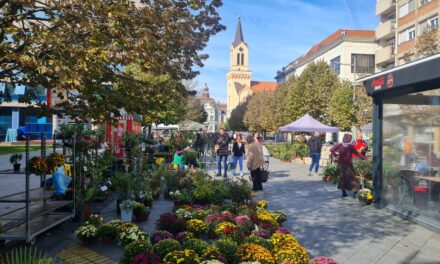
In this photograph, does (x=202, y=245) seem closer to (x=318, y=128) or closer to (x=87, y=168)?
(x=87, y=168)

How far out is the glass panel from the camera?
25.2 feet

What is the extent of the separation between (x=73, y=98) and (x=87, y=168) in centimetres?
266

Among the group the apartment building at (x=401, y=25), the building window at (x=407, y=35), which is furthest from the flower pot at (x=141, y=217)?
the building window at (x=407, y=35)

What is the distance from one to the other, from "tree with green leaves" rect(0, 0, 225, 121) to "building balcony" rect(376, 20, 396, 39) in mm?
38354

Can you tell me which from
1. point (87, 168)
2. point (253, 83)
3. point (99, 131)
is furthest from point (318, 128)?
point (253, 83)

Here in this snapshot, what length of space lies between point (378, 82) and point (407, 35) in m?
31.3

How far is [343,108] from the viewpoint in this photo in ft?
118

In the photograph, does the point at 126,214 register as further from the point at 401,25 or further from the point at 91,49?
the point at 401,25

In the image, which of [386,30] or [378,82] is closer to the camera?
[378,82]

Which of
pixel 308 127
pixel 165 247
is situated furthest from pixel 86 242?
pixel 308 127

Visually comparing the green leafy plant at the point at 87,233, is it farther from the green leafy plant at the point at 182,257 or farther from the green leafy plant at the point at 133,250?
the green leafy plant at the point at 182,257

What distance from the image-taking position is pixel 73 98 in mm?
6660

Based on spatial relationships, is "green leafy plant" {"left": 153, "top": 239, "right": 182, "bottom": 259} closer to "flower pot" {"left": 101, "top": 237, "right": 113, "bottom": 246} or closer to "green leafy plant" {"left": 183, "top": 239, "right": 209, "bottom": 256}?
"green leafy plant" {"left": 183, "top": 239, "right": 209, "bottom": 256}

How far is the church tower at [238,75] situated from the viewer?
124 metres
